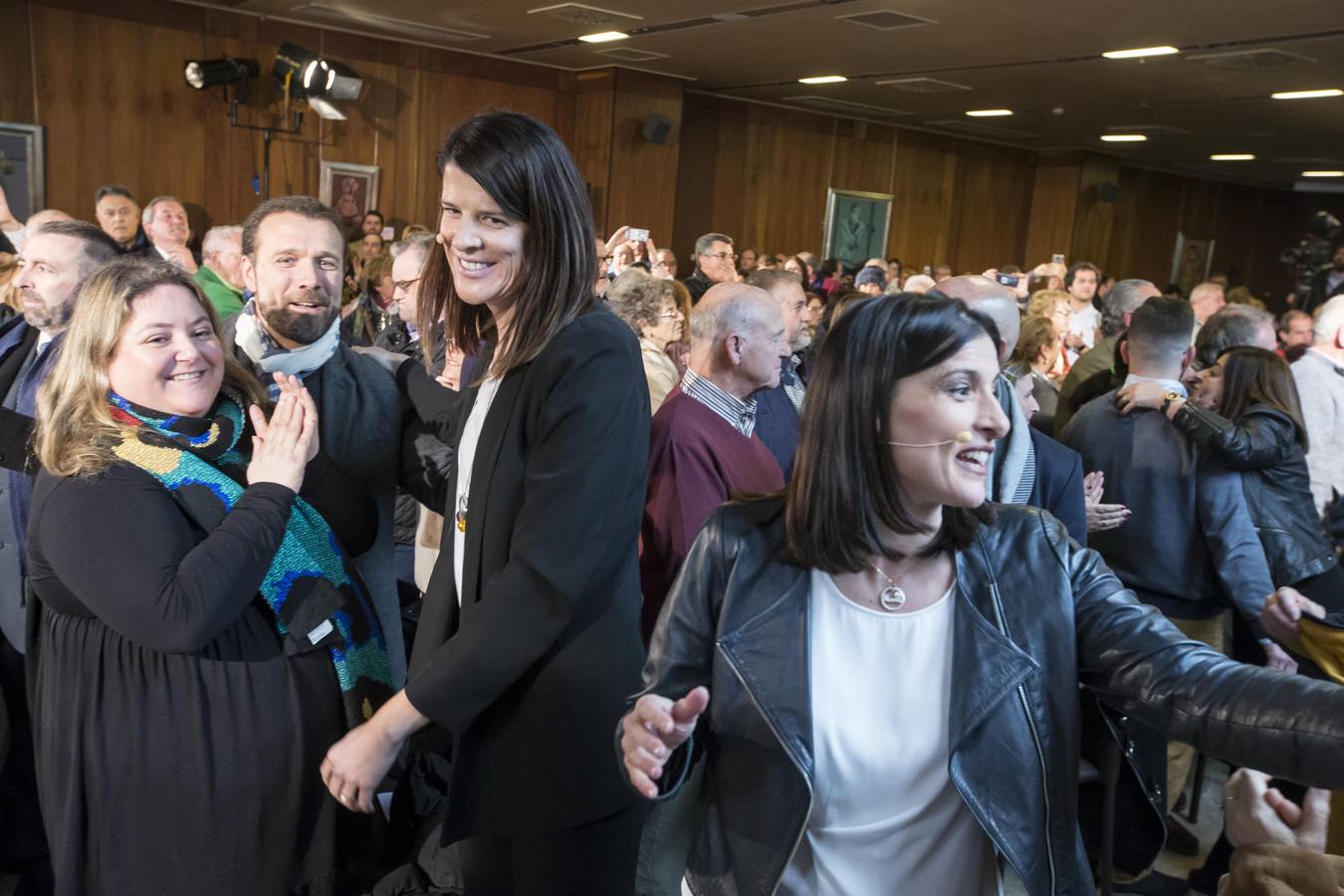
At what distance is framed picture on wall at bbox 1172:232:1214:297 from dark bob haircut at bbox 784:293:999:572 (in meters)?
17.8

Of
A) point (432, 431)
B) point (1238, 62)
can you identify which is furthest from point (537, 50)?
point (432, 431)

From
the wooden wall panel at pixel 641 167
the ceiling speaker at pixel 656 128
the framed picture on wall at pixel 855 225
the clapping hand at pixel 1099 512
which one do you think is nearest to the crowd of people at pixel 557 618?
the clapping hand at pixel 1099 512

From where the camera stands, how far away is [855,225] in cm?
1374

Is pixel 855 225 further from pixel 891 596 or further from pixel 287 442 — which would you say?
pixel 891 596

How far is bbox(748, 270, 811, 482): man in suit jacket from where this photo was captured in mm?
3314

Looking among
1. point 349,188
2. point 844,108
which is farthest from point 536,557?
point 844,108

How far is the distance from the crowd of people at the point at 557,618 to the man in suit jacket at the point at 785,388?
0.92 metres

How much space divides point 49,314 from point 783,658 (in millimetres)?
2202

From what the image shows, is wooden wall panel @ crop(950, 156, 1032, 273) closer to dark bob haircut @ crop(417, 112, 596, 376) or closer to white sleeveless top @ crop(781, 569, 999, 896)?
dark bob haircut @ crop(417, 112, 596, 376)

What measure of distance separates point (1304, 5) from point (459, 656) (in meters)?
7.25

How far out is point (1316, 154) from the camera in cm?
1391

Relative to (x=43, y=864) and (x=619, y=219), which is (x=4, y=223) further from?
(x=619, y=219)

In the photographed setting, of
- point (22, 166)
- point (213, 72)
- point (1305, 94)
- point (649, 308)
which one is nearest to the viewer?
point (649, 308)

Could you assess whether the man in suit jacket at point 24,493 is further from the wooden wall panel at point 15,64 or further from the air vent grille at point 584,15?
the wooden wall panel at point 15,64
